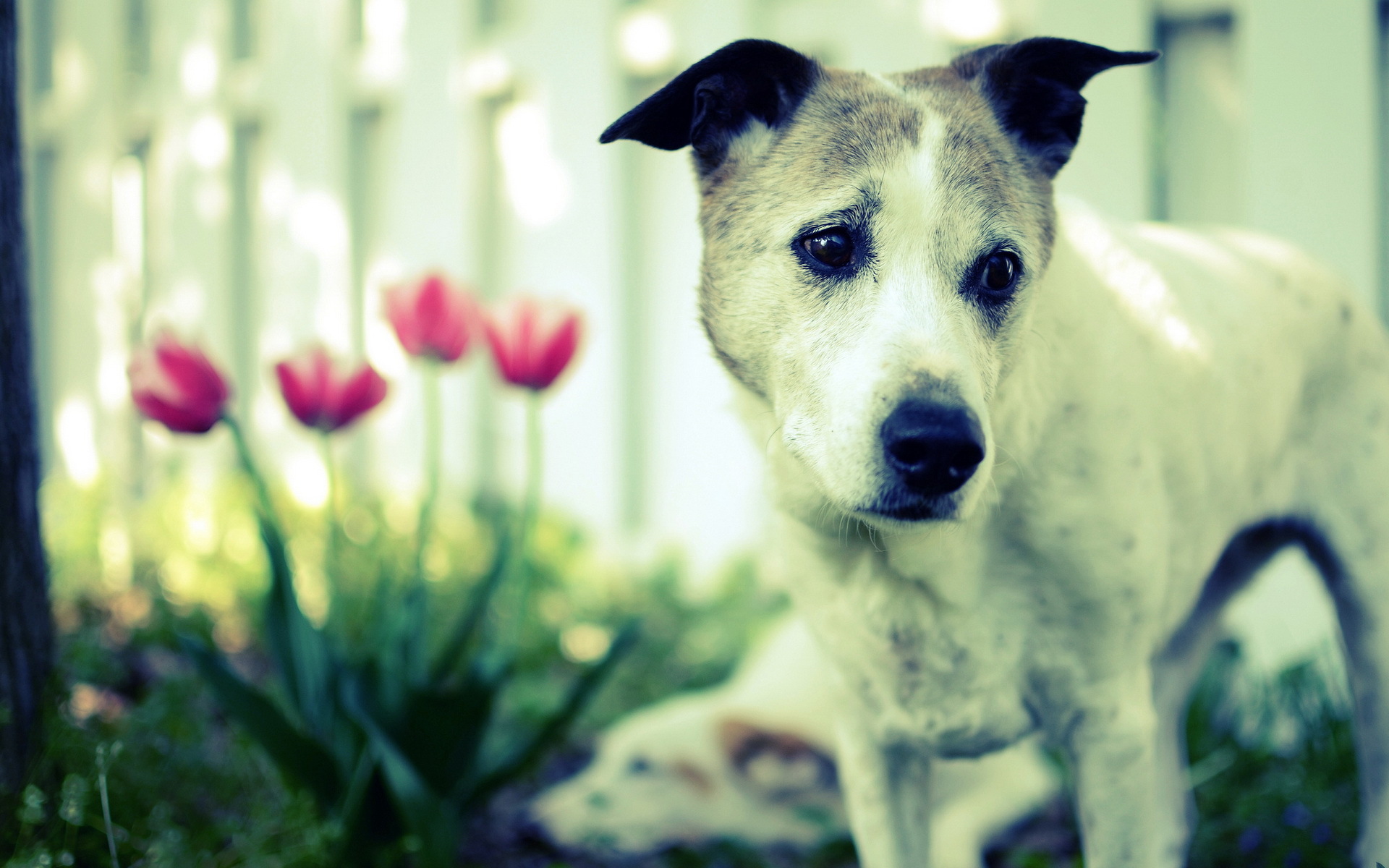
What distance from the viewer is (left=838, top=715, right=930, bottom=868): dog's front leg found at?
159 centimetres

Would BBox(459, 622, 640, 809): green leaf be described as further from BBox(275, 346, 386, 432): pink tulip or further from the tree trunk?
the tree trunk

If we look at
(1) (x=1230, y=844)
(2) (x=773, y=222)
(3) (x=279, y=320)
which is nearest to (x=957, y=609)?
(2) (x=773, y=222)

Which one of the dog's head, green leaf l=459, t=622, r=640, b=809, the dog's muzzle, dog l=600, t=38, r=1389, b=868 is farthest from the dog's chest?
green leaf l=459, t=622, r=640, b=809

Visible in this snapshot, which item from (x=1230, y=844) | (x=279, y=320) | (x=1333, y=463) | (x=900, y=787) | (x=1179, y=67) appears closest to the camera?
(x=900, y=787)

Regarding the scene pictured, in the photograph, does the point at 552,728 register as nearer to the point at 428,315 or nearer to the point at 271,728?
the point at 271,728

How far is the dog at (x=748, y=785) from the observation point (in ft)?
7.68

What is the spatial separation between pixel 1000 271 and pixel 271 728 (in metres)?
1.61

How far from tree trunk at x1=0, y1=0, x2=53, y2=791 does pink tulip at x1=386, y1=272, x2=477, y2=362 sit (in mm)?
709

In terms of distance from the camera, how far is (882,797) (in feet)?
5.23

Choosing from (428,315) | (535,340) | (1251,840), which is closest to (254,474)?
(428,315)

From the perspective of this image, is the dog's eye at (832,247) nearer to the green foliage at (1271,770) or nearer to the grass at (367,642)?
the grass at (367,642)

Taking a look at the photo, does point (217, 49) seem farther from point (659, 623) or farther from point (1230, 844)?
point (1230, 844)

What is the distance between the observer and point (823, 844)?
2.34 meters

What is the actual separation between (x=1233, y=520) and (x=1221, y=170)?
5.60ft
